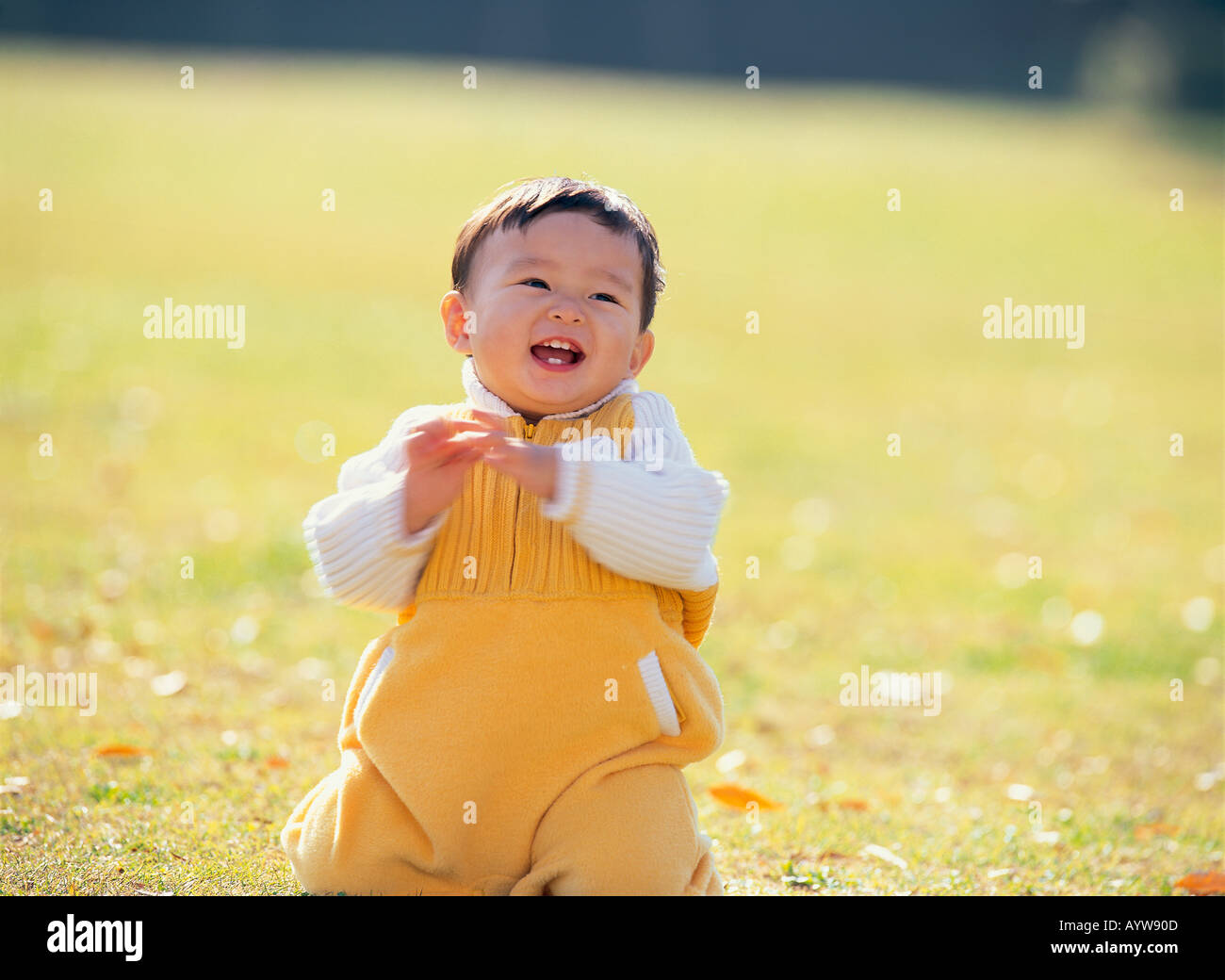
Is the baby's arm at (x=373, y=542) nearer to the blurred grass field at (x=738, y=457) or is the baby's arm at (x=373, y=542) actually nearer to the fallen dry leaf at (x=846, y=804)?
the blurred grass field at (x=738, y=457)

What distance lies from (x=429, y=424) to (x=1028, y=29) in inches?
1562

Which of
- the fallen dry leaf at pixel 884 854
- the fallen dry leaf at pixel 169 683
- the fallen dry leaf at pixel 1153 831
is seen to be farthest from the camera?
the fallen dry leaf at pixel 169 683

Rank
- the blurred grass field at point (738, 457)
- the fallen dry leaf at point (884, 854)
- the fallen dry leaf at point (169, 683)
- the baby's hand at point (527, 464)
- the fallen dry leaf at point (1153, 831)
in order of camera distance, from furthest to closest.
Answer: the fallen dry leaf at point (169, 683)
the fallen dry leaf at point (1153, 831)
the blurred grass field at point (738, 457)
the fallen dry leaf at point (884, 854)
the baby's hand at point (527, 464)

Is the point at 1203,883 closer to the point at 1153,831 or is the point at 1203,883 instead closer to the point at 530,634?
the point at 1153,831

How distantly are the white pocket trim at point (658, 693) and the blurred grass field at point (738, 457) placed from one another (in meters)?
0.73

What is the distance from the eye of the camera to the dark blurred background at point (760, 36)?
107 ft

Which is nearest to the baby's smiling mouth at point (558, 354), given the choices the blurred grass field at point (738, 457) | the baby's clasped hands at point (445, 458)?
the baby's clasped hands at point (445, 458)

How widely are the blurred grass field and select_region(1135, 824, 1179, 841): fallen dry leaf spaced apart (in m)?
0.05

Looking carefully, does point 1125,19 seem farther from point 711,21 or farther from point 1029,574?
point 1029,574

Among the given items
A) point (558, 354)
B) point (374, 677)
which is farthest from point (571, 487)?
point (374, 677)
